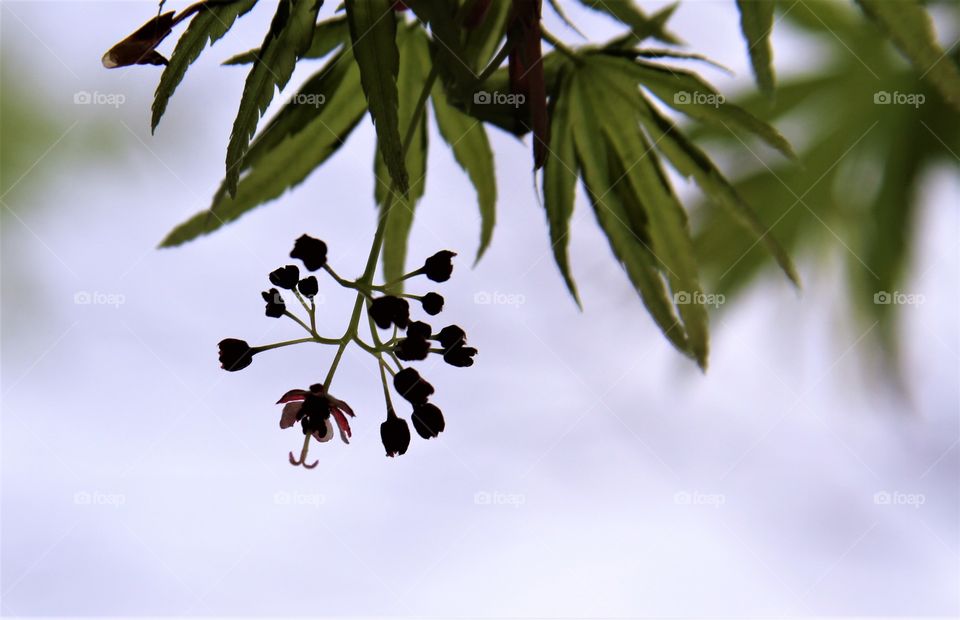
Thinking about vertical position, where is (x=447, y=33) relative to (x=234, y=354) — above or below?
above

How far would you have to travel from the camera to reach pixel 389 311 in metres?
0.68

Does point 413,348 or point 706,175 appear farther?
point 706,175

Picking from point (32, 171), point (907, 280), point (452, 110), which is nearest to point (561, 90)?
point (452, 110)

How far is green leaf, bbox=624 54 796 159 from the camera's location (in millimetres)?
795

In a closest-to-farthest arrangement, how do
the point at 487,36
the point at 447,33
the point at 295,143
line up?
1. the point at 447,33
2. the point at 487,36
3. the point at 295,143

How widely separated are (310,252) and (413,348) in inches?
5.2

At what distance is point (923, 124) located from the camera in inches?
63.8

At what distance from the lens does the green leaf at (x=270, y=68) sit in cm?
66

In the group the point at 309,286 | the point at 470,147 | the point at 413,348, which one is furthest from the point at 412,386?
the point at 470,147

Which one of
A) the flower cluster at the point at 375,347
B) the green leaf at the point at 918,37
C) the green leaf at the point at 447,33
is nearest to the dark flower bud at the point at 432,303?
the flower cluster at the point at 375,347

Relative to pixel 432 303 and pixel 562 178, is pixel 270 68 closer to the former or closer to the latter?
pixel 432 303

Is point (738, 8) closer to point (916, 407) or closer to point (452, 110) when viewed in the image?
point (452, 110)

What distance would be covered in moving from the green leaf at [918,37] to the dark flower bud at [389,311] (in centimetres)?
49

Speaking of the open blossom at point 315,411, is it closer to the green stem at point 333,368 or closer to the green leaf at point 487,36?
the green stem at point 333,368
